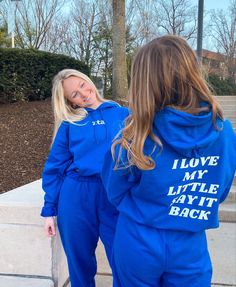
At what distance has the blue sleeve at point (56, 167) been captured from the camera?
8.21 feet

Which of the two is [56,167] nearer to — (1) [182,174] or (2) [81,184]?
(2) [81,184]

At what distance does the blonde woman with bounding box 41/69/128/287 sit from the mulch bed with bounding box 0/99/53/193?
1962mm

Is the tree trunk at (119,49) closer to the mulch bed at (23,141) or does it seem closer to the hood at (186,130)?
the mulch bed at (23,141)

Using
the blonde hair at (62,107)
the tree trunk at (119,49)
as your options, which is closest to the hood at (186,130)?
the blonde hair at (62,107)

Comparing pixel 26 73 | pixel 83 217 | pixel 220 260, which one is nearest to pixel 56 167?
pixel 83 217

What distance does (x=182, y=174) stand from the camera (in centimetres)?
167

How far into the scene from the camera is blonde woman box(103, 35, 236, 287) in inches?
64.7

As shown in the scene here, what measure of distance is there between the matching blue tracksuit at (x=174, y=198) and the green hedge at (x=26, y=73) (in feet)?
19.5

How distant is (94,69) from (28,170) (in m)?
15.9

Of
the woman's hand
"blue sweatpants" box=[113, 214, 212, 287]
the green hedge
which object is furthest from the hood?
the green hedge

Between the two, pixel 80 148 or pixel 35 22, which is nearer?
pixel 80 148

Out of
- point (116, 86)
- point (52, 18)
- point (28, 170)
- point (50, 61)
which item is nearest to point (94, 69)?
point (52, 18)

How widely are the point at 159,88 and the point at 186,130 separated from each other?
19 centimetres

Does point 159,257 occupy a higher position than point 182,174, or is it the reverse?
point 182,174
